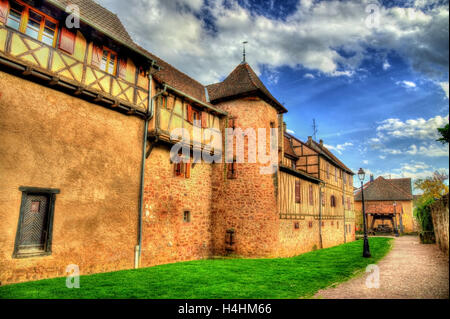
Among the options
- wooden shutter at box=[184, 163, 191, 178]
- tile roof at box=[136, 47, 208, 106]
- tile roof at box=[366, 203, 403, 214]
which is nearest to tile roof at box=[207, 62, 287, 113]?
tile roof at box=[136, 47, 208, 106]

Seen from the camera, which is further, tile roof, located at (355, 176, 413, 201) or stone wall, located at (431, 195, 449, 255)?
tile roof, located at (355, 176, 413, 201)

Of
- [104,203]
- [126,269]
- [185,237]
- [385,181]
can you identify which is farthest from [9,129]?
[385,181]

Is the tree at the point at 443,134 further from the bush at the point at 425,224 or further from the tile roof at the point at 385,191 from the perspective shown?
the tile roof at the point at 385,191

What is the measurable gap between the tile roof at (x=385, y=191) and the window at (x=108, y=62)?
41240 mm

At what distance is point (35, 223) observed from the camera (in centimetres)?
767

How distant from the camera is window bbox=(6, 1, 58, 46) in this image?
24.8 feet

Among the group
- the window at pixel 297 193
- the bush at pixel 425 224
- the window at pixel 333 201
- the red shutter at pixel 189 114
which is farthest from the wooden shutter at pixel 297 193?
the window at pixel 333 201

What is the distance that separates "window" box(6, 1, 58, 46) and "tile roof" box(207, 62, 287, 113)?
8.58 metres

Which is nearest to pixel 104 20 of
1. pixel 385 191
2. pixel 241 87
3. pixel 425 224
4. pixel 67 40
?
pixel 67 40

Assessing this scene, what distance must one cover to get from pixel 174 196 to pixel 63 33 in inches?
282

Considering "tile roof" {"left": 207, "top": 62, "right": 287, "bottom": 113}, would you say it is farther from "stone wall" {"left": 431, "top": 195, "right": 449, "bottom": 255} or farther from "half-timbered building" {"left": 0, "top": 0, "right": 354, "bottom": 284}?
"stone wall" {"left": 431, "top": 195, "right": 449, "bottom": 255}

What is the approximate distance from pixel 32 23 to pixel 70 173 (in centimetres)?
435

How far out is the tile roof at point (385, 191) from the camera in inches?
1608

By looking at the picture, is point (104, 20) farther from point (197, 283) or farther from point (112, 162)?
point (197, 283)
